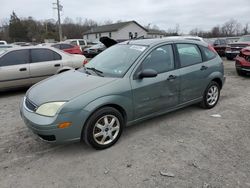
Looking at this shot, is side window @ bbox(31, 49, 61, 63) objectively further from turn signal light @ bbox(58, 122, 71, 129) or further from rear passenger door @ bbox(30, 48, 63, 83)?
turn signal light @ bbox(58, 122, 71, 129)

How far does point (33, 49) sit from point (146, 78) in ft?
14.8

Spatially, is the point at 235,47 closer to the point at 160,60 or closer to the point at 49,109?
the point at 160,60

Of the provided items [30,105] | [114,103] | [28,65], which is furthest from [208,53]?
[28,65]

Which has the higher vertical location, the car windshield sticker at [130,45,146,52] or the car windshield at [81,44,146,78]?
the car windshield sticker at [130,45,146,52]

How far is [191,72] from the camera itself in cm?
430

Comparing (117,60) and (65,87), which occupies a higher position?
(117,60)

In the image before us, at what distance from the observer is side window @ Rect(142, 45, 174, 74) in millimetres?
3746

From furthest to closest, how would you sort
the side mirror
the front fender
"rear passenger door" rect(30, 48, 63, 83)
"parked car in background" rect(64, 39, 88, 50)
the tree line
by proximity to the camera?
1. the tree line
2. "parked car in background" rect(64, 39, 88, 50)
3. "rear passenger door" rect(30, 48, 63, 83)
4. the side mirror
5. the front fender

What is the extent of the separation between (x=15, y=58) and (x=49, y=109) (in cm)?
426

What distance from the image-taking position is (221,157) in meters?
3.10

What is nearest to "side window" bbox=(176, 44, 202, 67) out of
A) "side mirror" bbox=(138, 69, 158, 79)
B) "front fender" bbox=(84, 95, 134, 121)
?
"side mirror" bbox=(138, 69, 158, 79)

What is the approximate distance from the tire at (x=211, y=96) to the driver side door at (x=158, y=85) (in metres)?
1.00

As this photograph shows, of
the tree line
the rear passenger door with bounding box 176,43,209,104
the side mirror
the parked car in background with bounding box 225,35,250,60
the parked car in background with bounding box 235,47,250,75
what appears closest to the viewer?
the side mirror

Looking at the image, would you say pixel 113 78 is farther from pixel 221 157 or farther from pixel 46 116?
pixel 221 157
